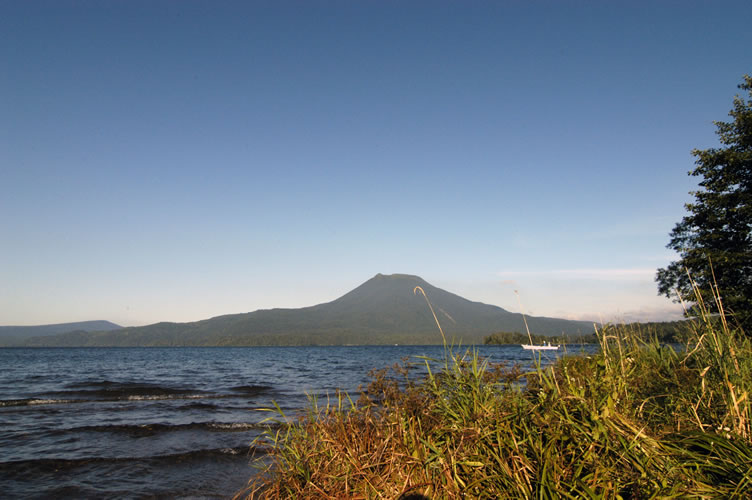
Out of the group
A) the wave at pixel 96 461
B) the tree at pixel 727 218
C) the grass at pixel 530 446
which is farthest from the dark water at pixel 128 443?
the tree at pixel 727 218

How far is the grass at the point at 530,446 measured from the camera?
7.63ft

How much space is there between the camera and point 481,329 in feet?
583

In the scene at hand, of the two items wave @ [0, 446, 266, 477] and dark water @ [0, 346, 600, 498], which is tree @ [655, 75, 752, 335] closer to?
dark water @ [0, 346, 600, 498]

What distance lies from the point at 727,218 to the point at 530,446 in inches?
763

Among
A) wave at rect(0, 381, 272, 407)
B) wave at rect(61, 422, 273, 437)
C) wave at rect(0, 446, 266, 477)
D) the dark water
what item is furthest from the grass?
wave at rect(0, 381, 272, 407)

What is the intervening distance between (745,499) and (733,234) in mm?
18943

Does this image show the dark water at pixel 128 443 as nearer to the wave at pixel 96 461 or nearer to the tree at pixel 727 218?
the wave at pixel 96 461

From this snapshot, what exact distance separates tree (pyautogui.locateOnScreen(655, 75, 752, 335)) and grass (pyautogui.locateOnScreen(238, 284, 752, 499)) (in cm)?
1516

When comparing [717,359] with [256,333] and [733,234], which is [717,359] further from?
[256,333]

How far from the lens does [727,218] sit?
16.1 meters

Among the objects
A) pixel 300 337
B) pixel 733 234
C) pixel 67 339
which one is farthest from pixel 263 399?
pixel 67 339

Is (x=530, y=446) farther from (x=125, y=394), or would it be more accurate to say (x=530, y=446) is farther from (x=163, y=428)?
(x=125, y=394)

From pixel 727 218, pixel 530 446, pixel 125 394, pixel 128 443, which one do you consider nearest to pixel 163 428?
pixel 128 443

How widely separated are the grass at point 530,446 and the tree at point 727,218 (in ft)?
49.7
